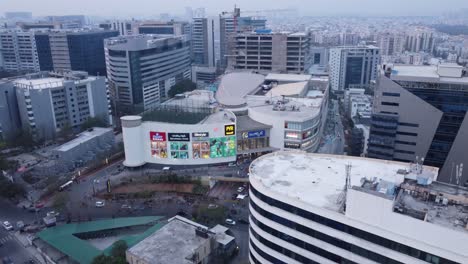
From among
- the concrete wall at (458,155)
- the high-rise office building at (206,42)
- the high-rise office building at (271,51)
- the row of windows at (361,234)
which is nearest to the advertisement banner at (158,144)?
the row of windows at (361,234)

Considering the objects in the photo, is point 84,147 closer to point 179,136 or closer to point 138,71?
point 179,136

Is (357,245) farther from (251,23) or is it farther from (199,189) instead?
(251,23)

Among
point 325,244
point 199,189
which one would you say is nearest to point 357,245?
point 325,244

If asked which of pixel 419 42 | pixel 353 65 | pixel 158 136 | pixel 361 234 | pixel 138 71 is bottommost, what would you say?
pixel 158 136

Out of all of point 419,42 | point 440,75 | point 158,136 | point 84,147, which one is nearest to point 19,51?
point 84,147

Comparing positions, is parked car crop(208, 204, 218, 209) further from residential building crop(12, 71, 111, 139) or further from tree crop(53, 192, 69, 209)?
residential building crop(12, 71, 111, 139)

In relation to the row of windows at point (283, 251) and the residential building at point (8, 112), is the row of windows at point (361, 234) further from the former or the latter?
the residential building at point (8, 112)

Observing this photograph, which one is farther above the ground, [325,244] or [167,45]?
[167,45]
